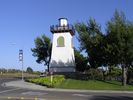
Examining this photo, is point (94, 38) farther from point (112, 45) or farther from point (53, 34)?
point (53, 34)

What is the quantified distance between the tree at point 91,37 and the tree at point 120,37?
2025mm

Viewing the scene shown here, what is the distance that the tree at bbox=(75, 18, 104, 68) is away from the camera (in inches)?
1844

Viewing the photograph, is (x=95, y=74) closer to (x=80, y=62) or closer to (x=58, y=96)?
(x=80, y=62)

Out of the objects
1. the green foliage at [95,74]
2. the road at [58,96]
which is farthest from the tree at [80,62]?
the road at [58,96]

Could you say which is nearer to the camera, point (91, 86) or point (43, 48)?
point (91, 86)

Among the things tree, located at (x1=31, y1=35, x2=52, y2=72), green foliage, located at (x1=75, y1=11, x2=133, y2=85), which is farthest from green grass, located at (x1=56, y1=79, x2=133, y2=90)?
→ tree, located at (x1=31, y1=35, x2=52, y2=72)

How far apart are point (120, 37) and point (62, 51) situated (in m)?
22.4

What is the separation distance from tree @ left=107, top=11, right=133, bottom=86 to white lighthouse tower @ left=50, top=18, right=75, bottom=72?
20.2 m

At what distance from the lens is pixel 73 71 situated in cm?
6444

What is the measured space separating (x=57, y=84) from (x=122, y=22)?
11679 mm

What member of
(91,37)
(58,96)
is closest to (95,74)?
(91,37)

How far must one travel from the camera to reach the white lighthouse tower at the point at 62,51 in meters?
64.9

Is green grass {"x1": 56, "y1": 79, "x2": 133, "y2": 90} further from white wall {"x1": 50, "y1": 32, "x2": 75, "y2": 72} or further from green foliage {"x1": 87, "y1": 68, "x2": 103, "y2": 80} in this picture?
white wall {"x1": 50, "y1": 32, "x2": 75, "y2": 72}

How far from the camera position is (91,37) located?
47.6 meters
